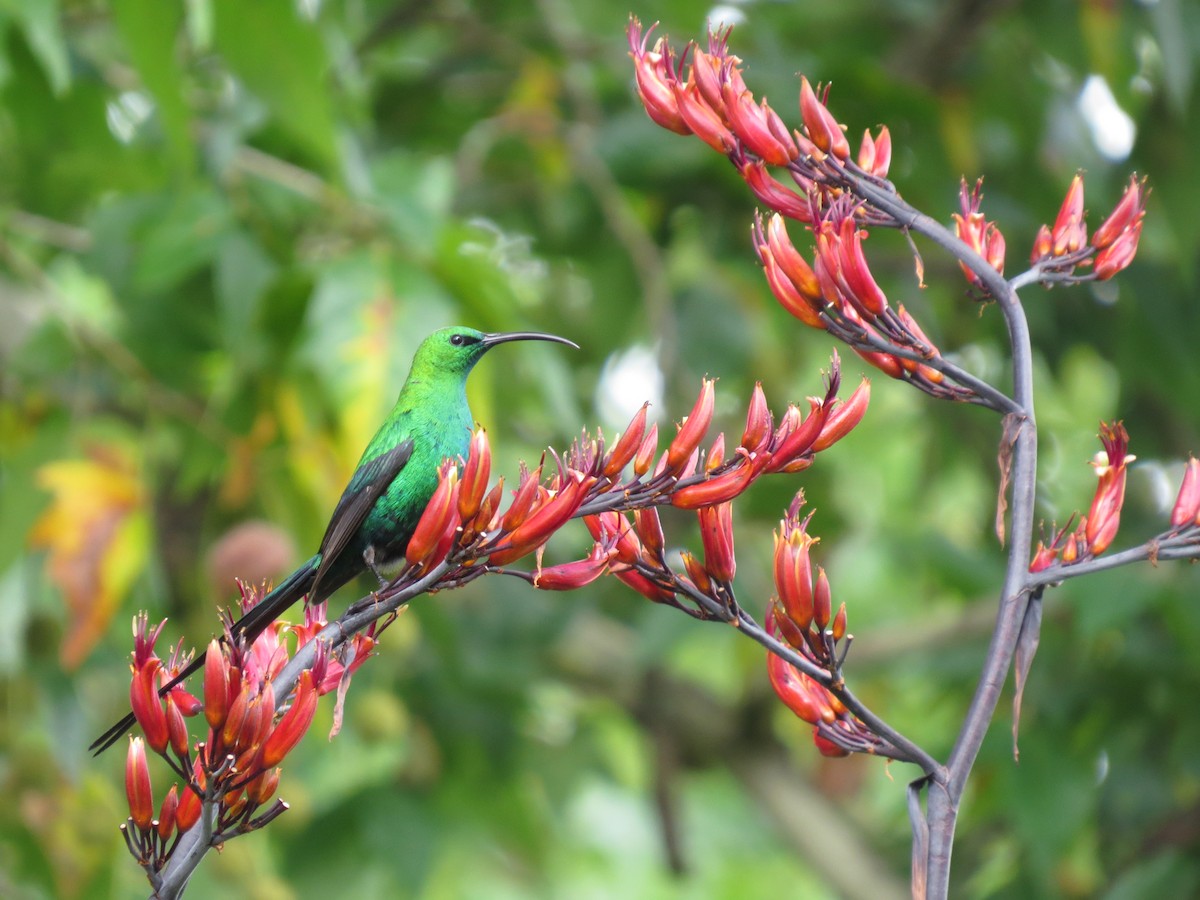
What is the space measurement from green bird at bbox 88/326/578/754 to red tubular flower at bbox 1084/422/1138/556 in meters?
0.76

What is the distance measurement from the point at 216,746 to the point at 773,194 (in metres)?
0.94

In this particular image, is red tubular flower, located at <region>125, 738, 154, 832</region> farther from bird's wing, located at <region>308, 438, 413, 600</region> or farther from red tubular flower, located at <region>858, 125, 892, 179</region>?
red tubular flower, located at <region>858, 125, 892, 179</region>

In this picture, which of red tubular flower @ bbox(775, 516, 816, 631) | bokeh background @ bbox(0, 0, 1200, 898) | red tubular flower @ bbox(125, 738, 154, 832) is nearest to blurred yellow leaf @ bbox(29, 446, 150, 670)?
bokeh background @ bbox(0, 0, 1200, 898)

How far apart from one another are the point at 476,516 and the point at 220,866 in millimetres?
3949

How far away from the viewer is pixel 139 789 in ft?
5.06

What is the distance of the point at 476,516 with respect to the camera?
1634mm

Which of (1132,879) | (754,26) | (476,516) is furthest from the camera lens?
(754,26)

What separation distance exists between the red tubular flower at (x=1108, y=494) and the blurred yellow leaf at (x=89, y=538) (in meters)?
2.97

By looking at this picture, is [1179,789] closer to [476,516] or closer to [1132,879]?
[1132,879]

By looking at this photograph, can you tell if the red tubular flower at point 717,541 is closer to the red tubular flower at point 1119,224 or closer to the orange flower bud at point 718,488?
the orange flower bud at point 718,488

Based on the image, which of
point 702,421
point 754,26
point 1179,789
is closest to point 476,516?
point 702,421

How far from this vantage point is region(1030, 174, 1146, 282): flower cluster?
1.87 meters

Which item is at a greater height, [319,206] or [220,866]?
[319,206]

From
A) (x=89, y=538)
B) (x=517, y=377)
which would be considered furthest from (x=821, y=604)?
(x=517, y=377)
